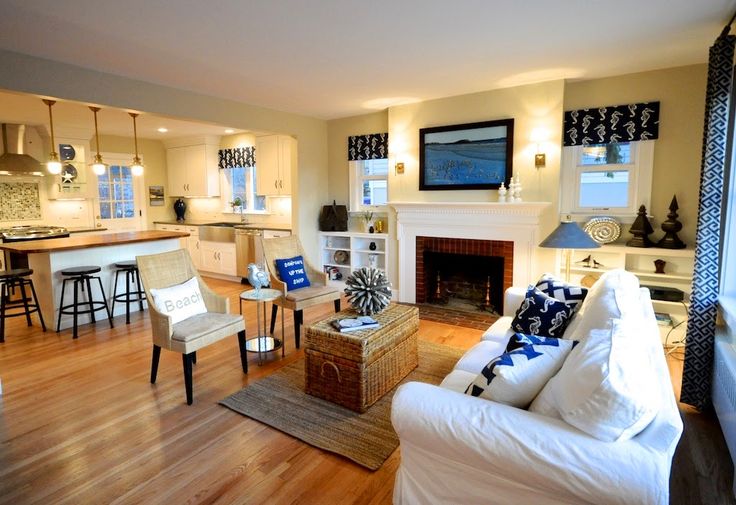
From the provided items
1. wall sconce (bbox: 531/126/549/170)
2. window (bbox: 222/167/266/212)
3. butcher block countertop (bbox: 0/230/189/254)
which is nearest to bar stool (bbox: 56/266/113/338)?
butcher block countertop (bbox: 0/230/189/254)

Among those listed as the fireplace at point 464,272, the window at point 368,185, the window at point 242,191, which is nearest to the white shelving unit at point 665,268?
the fireplace at point 464,272

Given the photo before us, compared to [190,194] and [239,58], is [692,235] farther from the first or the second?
[190,194]

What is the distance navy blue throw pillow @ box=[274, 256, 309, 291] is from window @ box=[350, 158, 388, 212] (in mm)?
1918

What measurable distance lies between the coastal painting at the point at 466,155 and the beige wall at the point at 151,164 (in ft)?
17.9

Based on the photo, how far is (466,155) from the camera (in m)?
4.82

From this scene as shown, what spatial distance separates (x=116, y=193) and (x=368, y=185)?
15.5 ft

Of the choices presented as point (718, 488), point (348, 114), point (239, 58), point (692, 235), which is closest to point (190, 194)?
point (348, 114)

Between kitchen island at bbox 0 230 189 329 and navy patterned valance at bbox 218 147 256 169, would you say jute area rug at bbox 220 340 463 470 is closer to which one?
kitchen island at bbox 0 230 189 329

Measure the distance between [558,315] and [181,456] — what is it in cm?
236

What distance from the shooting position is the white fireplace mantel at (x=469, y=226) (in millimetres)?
4520

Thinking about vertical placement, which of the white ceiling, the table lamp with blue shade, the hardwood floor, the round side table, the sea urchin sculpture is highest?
the white ceiling

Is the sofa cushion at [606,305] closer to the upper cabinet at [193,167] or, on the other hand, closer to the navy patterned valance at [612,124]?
the navy patterned valance at [612,124]

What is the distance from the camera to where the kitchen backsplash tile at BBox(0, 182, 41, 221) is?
6211 millimetres

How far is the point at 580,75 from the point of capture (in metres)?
4.04
